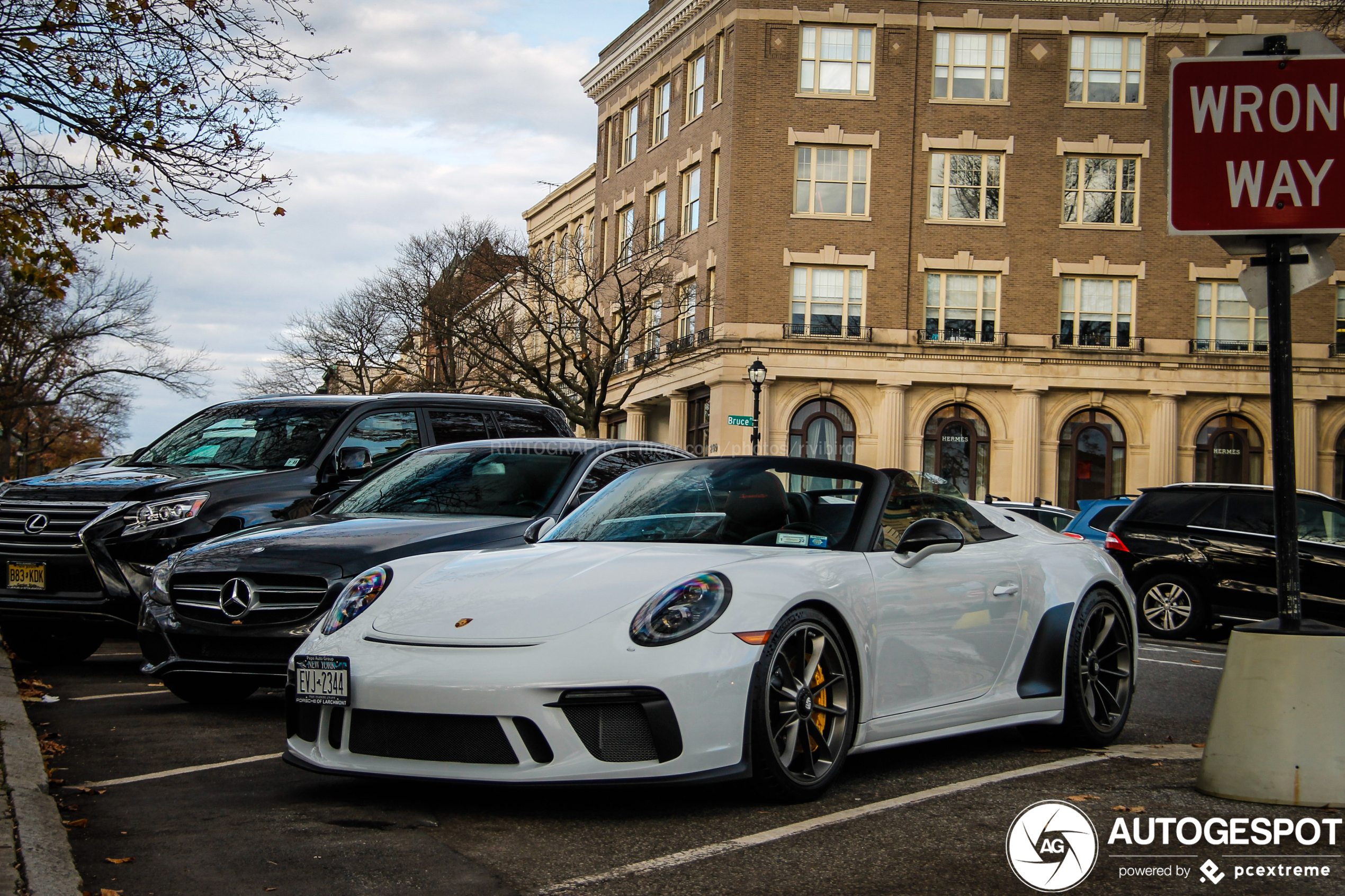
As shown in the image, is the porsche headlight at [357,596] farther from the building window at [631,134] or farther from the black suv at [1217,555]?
the building window at [631,134]

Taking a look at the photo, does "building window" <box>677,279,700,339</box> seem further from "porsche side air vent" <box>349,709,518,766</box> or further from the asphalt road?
"porsche side air vent" <box>349,709,518,766</box>

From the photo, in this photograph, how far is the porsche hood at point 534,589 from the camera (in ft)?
16.2

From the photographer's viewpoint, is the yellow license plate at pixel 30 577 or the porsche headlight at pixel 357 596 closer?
the porsche headlight at pixel 357 596

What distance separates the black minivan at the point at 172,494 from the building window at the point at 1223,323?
34405 millimetres

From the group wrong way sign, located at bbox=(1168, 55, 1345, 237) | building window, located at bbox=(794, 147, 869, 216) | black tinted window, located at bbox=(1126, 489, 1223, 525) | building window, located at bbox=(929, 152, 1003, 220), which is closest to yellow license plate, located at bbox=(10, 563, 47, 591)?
wrong way sign, located at bbox=(1168, 55, 1345, 237)

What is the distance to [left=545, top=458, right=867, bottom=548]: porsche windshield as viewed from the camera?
19.1 ft

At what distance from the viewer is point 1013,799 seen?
5254 millimetres

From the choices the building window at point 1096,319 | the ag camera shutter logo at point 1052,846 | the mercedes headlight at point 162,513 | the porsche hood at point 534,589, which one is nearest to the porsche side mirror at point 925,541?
the porsche hood at point 534,589

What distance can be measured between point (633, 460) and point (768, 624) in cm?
388

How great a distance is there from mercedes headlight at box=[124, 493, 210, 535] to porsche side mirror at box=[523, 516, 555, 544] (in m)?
3.51

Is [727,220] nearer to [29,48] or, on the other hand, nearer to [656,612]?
[29,48]

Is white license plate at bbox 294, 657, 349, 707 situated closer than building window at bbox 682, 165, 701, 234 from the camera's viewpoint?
Yes

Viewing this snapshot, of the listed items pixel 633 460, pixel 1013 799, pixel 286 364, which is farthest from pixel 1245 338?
pixel 286 364

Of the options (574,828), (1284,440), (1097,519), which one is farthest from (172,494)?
(1097,519)
